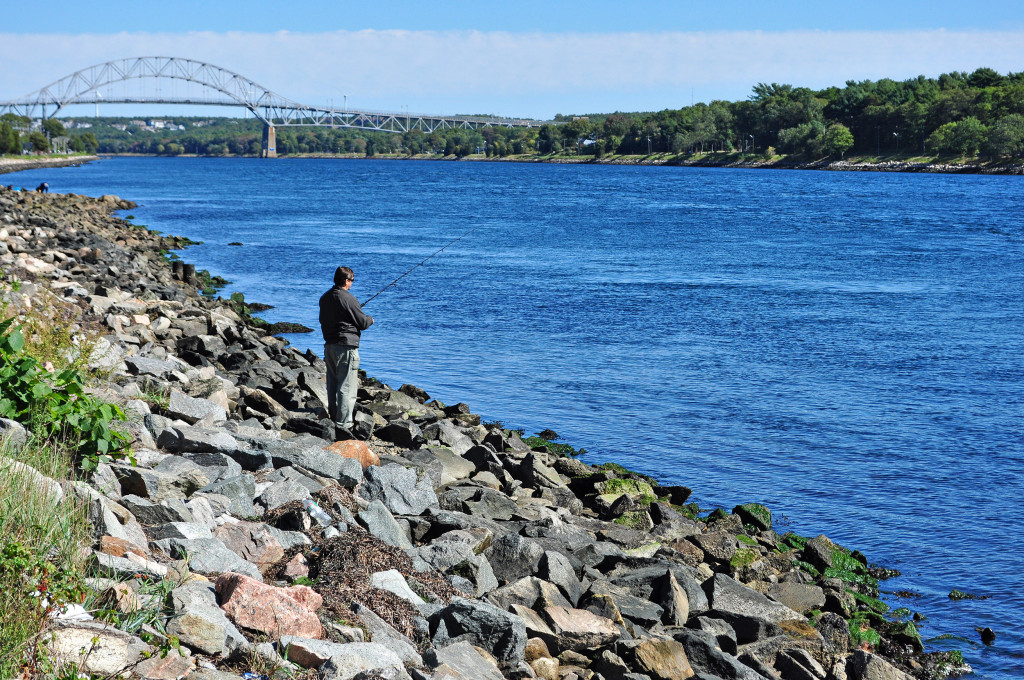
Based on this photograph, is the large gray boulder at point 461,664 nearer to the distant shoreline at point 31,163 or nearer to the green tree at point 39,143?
the distant shoreline at point 31,163

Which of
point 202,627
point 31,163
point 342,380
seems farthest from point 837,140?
point 202,627

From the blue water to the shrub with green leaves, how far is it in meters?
7.52

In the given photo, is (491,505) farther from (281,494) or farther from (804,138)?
(804,138)

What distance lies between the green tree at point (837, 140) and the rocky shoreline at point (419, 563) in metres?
159

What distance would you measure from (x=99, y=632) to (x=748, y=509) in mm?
8302

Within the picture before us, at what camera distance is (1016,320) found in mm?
26594

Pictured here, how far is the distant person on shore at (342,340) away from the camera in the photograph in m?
11.5

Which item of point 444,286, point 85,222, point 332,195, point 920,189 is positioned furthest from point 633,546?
point 920,189

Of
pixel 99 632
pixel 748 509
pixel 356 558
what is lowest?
pixel 748 509

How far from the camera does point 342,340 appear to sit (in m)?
11.6

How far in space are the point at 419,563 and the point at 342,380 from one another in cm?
480

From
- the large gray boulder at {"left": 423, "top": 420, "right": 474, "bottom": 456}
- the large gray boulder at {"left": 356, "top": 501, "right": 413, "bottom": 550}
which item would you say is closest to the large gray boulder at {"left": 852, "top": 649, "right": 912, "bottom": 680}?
the large gray boulder at {"left": 356, "top": 501, "right": 413, "bottom": 550}

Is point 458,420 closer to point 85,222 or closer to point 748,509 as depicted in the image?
point 748,509

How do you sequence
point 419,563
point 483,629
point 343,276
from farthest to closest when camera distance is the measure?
point 343,276, point 419,563, point 483,629
